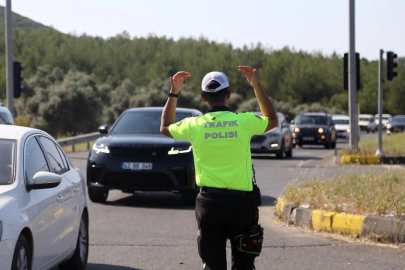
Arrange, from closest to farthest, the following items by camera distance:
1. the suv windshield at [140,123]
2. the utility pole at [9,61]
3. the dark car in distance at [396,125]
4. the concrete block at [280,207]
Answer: the concrete block at [280,207] → the suv windshield at [140,123] → the utility pole at [9,61] → the dark car in distance at [396,125]

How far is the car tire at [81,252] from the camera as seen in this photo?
7.55m

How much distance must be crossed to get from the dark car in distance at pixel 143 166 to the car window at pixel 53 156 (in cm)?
544

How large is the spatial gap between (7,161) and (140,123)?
805 centimetres

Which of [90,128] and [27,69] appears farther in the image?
[27,69]

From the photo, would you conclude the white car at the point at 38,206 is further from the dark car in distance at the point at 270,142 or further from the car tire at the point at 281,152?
the car tire at the point at 281,152

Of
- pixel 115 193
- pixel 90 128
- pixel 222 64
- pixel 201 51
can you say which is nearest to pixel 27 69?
pixel 222 64

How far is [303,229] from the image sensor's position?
1061cm

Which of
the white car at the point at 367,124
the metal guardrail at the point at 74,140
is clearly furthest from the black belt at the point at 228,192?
the white car at the point at 367,124

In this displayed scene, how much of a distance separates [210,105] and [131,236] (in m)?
5.04

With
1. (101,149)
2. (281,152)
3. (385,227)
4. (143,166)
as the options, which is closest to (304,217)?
(385,227)

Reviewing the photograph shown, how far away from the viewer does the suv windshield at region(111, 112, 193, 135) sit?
47.1 feet

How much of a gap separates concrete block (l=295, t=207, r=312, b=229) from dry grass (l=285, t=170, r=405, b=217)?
208 mm

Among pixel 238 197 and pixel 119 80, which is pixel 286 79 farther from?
pixel 238 197

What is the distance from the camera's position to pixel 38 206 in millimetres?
6199
